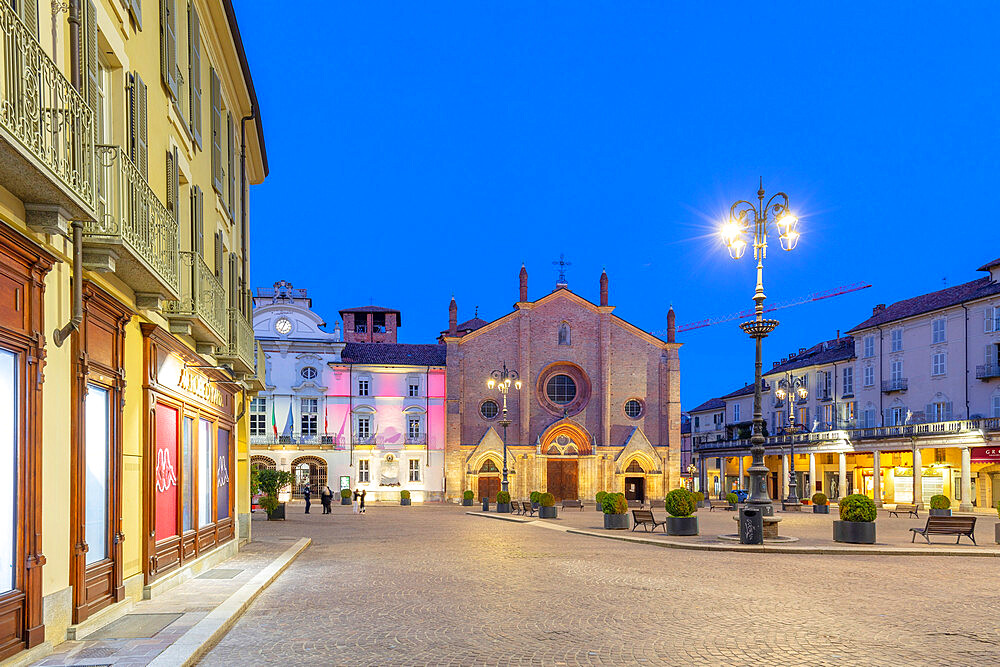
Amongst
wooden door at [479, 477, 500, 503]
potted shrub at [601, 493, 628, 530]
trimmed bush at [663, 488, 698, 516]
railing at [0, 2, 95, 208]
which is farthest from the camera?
wooden door at [479, 477, 500, 503]

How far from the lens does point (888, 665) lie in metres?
8.63

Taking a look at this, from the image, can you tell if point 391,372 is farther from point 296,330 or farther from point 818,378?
point 818,378

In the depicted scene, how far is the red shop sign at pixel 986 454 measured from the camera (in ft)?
146

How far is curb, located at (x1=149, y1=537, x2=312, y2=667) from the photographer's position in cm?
862

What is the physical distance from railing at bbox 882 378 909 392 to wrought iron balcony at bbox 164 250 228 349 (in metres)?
49.5

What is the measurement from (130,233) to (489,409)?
5571 cm

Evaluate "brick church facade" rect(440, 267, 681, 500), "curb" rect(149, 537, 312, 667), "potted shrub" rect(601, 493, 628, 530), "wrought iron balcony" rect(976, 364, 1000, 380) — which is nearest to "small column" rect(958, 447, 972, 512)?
"wrought iron balcony" rect(976, 364, 1000, 380)

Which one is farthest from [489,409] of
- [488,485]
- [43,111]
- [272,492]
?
[43,111]

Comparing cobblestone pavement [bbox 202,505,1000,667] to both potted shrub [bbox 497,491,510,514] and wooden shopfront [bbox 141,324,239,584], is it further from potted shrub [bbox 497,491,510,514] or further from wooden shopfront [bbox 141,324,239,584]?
potted shrub [bbox 497,491,510,514]

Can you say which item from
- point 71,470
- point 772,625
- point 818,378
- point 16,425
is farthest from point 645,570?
point 818,378

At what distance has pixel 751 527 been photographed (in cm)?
2175

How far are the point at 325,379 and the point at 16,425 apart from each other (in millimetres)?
55673

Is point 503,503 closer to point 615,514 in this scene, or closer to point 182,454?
point 615,514

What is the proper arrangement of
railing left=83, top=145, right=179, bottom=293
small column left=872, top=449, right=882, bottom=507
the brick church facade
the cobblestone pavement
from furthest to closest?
the brick church facade
small column left=872, top=449, right=882, bottom=507
the cobblestone pavement
railing left=83, top=145, right=179, bottom=293
